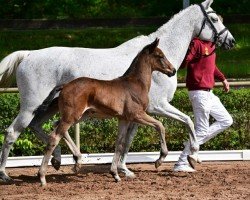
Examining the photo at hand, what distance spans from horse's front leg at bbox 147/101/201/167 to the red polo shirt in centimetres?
50

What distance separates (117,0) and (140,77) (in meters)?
30.7

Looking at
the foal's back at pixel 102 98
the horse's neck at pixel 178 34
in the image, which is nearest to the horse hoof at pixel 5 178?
the foal's back at pixel 102 98

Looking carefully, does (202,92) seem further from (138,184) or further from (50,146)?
(50,146)

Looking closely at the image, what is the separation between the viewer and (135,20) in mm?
34156

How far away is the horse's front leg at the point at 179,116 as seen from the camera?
11.3m

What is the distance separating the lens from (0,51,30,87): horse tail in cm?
1177

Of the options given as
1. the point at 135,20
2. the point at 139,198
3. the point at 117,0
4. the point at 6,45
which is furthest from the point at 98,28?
the point at 139,198

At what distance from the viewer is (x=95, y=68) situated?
1149 cm

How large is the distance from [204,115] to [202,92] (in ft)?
1.06

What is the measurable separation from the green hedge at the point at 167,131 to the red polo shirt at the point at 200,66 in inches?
75.6

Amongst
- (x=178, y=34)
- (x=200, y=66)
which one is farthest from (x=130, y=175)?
(x=178, y=34)

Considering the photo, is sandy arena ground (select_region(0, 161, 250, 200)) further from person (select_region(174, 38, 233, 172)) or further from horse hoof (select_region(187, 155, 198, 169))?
person (select_region(174, 38, 233, 172))

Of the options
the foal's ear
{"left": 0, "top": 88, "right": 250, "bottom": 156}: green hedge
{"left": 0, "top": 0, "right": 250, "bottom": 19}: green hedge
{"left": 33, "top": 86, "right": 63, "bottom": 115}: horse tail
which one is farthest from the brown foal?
{"left": 0, "top": 0, "right": 250, "bottom": 19}: green hedge

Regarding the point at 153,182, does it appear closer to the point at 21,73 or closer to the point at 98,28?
the point at 21,73
